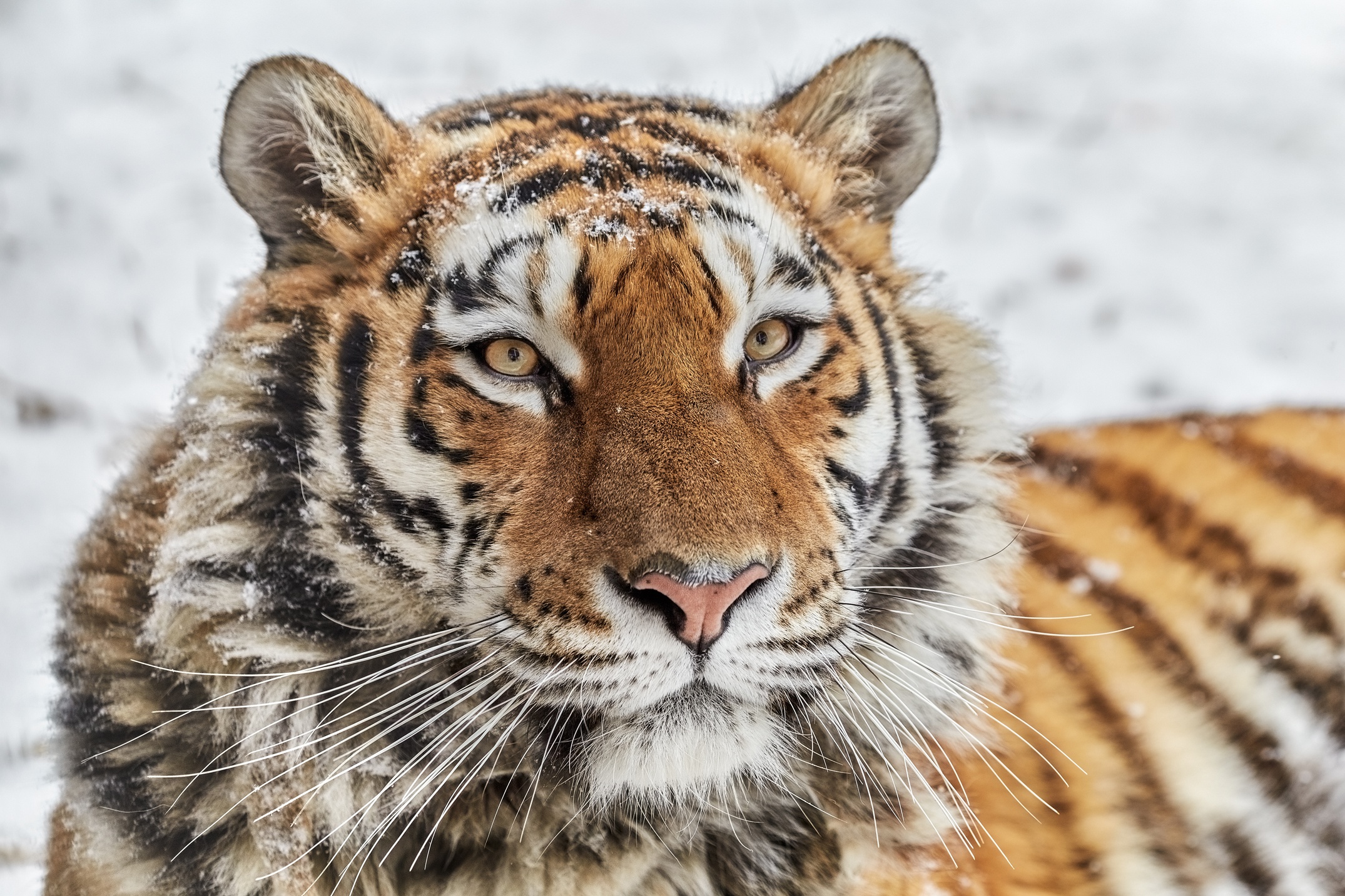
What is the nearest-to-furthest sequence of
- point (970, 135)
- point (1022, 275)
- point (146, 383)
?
point (146, 383) → point (1022, 275) → point (970, 135)

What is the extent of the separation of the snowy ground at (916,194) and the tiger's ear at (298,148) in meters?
1.62

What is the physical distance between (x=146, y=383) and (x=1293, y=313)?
394 cm

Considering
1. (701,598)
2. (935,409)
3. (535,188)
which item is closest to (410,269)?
(535,188)

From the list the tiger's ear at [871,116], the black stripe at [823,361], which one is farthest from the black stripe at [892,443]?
the tiger's ear at [871,116]

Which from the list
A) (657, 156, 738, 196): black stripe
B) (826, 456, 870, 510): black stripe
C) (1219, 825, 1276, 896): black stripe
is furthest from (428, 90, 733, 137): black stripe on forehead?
(1219, 825, 1276, 896): black stripe

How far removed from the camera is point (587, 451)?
5.24 ft

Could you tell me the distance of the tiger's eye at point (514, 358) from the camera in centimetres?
166

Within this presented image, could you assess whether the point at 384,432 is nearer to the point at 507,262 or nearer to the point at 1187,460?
the point at 507,262

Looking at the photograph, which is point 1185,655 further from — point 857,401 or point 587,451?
point 587,451

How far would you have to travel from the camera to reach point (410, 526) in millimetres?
1680

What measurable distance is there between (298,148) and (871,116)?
947 millimetres

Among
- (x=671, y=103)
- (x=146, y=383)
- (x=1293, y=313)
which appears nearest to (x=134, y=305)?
(x=146, y=383)

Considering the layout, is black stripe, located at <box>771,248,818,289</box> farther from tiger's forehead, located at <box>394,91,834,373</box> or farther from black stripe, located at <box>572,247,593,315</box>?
black stripe, located at <box>572,247,593,315</box>

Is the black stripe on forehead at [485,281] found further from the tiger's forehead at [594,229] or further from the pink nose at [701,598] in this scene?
the pink nose at [701,598]
